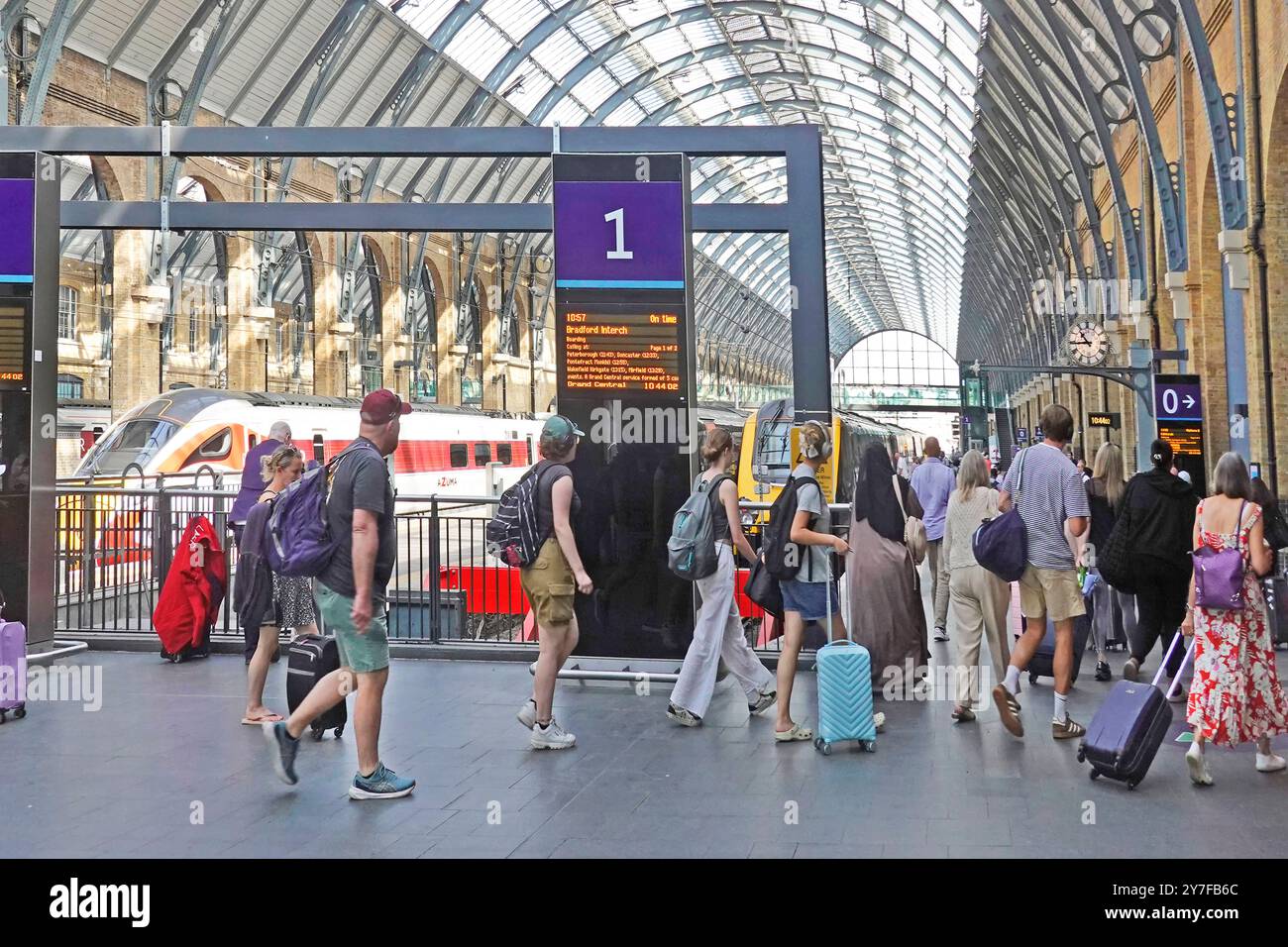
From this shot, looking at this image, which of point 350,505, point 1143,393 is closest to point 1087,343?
point 1143,393

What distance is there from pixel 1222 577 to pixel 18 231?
819cm

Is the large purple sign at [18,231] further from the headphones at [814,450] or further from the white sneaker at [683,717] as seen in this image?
the headphones at [814,450]

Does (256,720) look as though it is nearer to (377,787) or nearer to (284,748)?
(284,748)

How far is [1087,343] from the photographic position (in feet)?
71.9

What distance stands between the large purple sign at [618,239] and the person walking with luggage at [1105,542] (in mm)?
3558

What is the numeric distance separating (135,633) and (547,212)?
193 inches

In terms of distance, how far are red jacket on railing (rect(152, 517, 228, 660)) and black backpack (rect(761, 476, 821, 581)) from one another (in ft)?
15.2

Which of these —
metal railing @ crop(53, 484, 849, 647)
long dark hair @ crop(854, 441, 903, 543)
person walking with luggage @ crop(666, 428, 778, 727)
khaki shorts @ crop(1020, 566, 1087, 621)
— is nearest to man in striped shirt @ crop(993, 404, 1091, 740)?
khaki shorts @ crop(1020, 566, 1087, 621)

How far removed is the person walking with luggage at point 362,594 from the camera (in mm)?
5199

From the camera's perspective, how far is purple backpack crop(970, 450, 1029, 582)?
6.44 m

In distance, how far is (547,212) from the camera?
9070mm

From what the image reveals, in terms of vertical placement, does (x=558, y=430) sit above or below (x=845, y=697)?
above

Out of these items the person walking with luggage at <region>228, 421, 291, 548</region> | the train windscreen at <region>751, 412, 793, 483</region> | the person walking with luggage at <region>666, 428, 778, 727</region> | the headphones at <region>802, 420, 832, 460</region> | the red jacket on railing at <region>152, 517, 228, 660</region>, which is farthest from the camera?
the train windscreen at <region>751, 412, 793, 483</region>

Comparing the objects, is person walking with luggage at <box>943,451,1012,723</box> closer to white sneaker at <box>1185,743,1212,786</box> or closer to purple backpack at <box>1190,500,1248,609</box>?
purple backpack at <box>1190,500,1248,609</box>
